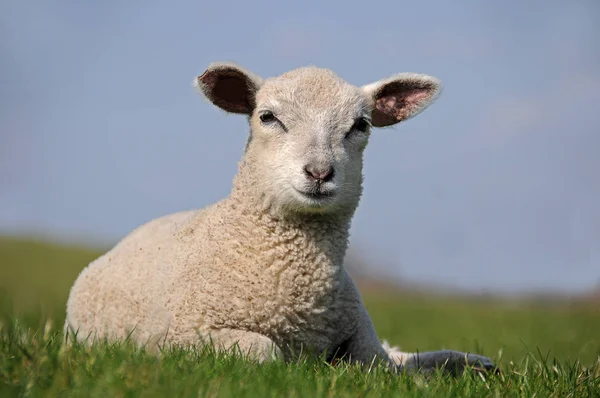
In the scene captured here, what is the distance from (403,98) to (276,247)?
6.33 feet

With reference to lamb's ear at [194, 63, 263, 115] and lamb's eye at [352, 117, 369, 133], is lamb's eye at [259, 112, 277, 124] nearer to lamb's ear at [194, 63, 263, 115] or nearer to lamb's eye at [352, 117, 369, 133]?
lamb's ear at [194, 63, 263, 115]

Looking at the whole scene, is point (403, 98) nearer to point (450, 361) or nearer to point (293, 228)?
point (293, 228)

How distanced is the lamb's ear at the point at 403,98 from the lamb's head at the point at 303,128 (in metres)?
0.02

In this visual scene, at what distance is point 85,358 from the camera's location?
4.34 metres

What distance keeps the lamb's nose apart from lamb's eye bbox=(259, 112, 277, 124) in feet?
2.24

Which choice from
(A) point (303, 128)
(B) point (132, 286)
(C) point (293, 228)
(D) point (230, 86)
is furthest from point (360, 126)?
(B) point (132, 286)

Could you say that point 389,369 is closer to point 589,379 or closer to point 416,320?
point 589,379

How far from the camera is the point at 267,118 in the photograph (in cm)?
588

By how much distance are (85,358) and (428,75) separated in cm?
383

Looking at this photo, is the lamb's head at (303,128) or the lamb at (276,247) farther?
the lamb at (276,247)

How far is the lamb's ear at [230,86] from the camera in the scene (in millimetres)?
6086

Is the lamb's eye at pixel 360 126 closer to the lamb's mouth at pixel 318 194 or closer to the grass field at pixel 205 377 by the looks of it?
the lamb's mouth at pixel 318 194

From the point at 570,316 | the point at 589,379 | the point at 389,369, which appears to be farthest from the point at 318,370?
the point at 570,316

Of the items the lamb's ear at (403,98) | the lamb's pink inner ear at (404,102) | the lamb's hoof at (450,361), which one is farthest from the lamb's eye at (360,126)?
the lamb's hoof at (450,361)
